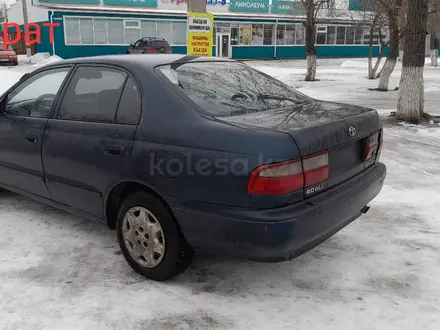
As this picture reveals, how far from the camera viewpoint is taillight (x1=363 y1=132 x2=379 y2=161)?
328 centimetres

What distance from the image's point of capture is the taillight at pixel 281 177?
2537 mm

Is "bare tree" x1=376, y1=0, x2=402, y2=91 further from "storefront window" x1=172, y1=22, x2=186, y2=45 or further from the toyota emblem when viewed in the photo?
"storefront window" x1=172, y1=22, x2=186, y2=45

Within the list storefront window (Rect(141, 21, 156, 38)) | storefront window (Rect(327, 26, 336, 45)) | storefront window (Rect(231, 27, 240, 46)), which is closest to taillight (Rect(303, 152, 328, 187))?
storefront window (Rect(141, 21, 156, 38))

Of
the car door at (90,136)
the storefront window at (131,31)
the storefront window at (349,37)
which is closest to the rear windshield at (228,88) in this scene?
the car door at (90,136)

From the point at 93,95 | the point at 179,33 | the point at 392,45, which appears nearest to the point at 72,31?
the point at 179,33

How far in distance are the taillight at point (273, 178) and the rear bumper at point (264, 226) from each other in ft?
0.38

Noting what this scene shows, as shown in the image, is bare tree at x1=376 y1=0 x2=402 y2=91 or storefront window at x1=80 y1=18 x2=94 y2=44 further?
storefront window at x1=80 y1=18 x2=94 y2=44

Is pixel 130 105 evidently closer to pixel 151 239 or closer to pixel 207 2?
pixel 151 239

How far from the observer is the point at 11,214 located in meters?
4.40

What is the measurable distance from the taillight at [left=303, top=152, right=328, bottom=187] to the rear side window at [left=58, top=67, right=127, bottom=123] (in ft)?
4.74

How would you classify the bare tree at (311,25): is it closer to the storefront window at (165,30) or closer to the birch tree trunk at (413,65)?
the birch tree trunk at (413,65)

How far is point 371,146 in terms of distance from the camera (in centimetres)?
335

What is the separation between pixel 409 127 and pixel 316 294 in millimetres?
6791

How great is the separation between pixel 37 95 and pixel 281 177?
256cm
